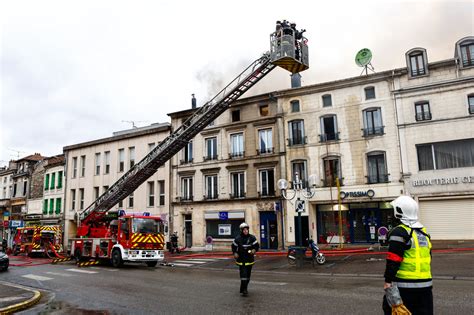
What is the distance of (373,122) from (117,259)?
1771 cm

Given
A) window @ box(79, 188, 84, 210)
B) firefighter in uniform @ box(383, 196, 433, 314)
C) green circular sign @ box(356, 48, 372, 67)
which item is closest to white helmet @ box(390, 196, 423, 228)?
firefighter in uniform @ box(383, 196, 433, 314)

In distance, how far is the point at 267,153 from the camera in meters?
28.5

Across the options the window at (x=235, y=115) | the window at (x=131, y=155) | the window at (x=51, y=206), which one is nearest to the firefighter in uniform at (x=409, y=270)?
the window at (x=235, y=115)

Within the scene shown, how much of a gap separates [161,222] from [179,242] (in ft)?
39.7

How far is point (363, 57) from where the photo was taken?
26844mm

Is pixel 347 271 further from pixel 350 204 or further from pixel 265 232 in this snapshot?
pixel 265 232

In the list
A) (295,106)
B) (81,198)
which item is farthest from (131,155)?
(295,106)

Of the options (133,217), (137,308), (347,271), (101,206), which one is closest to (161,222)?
(133,217)

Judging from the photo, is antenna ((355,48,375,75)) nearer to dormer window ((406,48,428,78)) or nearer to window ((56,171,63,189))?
dormer window ((406,48,428,78))

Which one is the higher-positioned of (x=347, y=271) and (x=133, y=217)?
(x=133, y=217)

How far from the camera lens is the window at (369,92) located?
83.4ft

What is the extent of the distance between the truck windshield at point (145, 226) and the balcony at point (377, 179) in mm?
13734

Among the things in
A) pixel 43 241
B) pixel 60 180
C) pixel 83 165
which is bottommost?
pixel 43 241

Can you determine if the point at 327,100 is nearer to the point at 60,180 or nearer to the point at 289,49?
the point at 289,49
